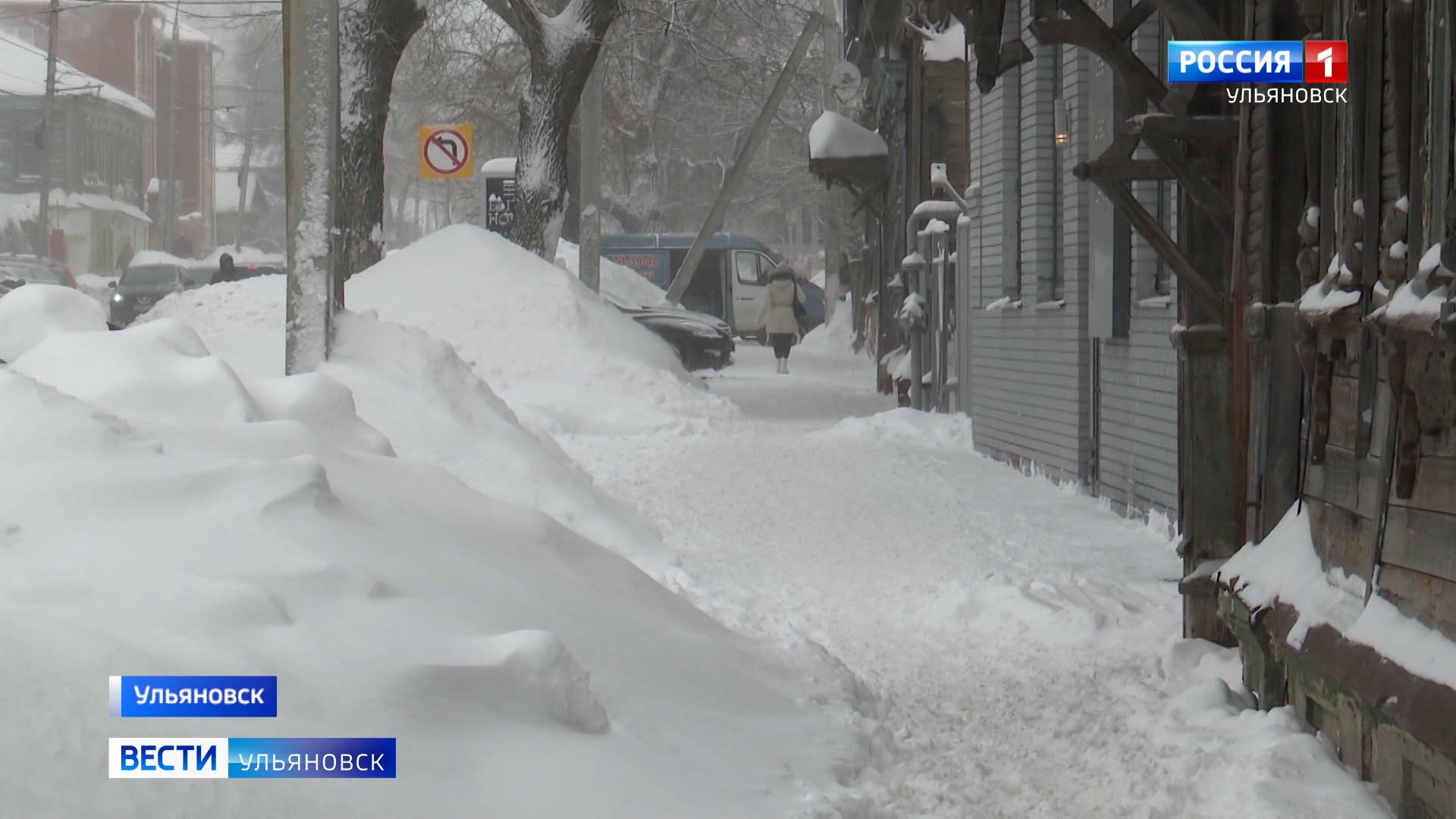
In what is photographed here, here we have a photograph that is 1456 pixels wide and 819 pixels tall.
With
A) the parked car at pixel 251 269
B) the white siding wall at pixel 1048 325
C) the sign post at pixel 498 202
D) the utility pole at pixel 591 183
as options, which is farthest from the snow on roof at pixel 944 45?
the parked car at pixel 251 269

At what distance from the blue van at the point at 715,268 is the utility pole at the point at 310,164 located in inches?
1089

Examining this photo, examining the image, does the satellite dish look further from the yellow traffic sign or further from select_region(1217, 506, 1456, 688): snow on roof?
select_region(1217, 506, 1456, 688): snow on roof

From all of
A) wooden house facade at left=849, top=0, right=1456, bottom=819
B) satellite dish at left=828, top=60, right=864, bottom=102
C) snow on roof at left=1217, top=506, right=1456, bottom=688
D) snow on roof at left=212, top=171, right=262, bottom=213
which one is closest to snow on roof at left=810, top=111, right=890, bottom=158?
satellite dish at left=828, top=60, right=864, bottom=102

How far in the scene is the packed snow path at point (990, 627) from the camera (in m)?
4.47

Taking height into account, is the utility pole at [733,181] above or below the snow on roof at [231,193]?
below

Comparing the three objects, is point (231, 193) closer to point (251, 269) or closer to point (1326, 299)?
point (251, 269)

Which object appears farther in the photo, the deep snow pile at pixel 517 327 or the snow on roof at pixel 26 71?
the snow on roof at pixel 26 71

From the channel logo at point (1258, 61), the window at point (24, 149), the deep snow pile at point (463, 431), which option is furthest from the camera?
the window at point (24, 149)

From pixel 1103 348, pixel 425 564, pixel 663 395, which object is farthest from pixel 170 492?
pixel 663 395

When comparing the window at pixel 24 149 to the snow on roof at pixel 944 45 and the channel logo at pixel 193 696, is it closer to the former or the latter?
the snow on roof at pixel 944 45

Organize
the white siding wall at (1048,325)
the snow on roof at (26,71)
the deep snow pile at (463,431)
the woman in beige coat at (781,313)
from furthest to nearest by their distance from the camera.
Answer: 1. the snow on roof at (26,71)
2. the woman in beige coat at (781,313)
3. the white siding wall at (1048,325)
4. the deep snow pile at (463,431)

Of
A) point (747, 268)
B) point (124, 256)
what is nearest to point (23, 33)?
point (124, 256)

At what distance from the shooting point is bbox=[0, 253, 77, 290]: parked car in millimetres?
32656

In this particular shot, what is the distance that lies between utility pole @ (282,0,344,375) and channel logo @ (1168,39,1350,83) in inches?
180
